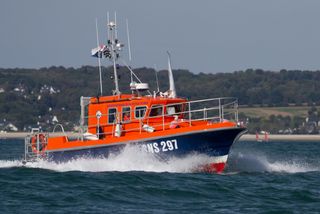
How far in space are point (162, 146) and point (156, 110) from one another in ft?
4.80

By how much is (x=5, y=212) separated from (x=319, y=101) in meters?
107

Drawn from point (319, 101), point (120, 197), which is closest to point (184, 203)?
point (120, 197)

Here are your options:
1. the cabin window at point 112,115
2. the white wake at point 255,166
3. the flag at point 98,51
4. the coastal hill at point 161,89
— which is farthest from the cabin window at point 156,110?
the coastal hill at point 161,89

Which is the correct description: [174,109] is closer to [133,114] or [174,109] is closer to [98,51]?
[133,114]

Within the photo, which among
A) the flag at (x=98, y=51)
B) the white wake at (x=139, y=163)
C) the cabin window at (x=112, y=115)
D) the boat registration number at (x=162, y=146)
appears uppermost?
the flag at (x=98, y=51)

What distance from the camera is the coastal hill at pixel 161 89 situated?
94750mm

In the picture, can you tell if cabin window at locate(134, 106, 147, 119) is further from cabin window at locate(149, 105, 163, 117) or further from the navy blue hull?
the navy blue hull

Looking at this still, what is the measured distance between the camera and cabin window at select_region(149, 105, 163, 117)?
83.4 ft

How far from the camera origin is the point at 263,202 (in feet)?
65.2

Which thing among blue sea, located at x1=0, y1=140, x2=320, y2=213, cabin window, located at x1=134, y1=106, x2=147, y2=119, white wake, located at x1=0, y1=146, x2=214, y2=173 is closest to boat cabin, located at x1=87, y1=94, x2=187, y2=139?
cabin window, located at x1=134, y1=106, x2=147, y2=119

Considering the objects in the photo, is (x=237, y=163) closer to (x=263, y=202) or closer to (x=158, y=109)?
(x=158, y=109)

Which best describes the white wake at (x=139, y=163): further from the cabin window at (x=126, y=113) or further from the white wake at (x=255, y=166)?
the white wake at (x=255, y=166)

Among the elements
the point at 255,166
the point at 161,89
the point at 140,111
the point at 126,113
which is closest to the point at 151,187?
the point at 140,111

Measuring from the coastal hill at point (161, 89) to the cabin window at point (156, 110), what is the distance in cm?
5255
